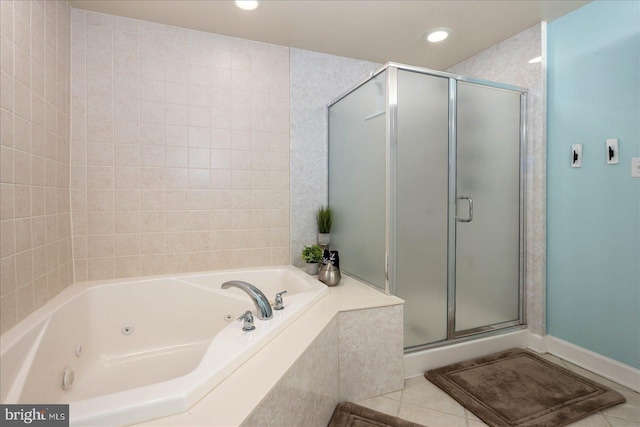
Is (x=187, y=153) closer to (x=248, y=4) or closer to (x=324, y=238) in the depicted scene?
(x=248, y=4)

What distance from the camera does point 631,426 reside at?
1.46 meters

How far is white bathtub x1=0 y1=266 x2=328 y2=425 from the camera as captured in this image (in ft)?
2.87

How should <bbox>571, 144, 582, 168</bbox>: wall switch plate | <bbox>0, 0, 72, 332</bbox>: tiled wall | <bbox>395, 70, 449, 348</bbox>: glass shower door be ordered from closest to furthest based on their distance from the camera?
1. <bbox>0, 0, 72, 332</bbox>: tiled wall
2. <bbox>395, 70, 449, 348</bbox>: glass shower door
3. <bbox>571, 144, 582, 168</bbox>: wall switch plate

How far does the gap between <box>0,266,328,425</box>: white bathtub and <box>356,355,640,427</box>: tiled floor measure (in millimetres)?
657

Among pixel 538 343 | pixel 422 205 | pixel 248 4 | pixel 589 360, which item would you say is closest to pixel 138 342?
pixel 422 205

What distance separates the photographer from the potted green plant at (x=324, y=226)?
8.33 feet

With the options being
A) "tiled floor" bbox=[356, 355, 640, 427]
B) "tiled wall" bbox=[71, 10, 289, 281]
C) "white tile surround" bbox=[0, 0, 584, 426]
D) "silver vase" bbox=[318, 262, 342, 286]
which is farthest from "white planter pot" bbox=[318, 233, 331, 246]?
"tiled floor" bbox=[356, 355, 640, 427]

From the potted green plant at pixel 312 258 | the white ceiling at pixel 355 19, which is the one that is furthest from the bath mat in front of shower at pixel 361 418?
the white ceiling at pixel 355 19

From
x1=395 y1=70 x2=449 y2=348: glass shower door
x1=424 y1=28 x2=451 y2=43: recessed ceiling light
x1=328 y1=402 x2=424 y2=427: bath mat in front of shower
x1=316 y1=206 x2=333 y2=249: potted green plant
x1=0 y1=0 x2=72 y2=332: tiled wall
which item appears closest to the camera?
x1=0 y1=0 x2=72 y2=332: tiled wall

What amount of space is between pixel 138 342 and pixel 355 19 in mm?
2491

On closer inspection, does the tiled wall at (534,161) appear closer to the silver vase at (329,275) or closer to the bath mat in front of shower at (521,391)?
the bath mat in front of shower at (521,391)

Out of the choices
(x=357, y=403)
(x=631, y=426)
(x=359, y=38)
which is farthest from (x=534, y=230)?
(x=359, y=38)

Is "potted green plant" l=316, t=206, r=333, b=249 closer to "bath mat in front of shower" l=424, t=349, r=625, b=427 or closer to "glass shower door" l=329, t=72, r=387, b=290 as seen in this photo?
"glass shower door" l=329, t=72, r=387, b=290

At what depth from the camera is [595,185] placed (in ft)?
6.36
